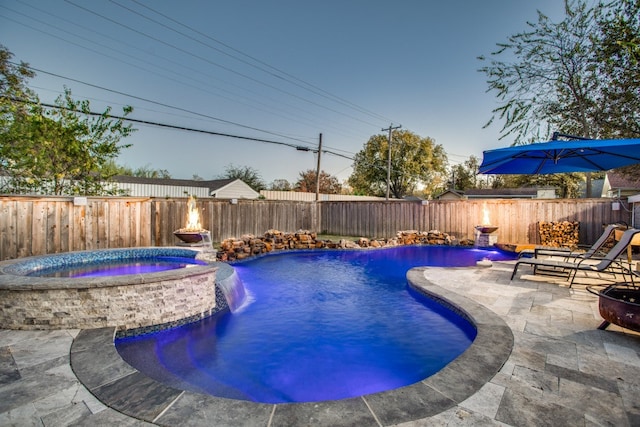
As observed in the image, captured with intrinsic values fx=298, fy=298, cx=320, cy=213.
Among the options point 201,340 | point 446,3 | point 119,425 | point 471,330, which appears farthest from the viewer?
point 446,3

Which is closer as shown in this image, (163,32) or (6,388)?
(6,388)

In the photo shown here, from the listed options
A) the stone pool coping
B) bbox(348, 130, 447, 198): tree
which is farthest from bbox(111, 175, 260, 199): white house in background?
the stone pool coping

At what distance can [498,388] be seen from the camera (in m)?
1.96

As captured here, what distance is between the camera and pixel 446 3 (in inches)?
375

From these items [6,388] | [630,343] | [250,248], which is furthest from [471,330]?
[250,248]

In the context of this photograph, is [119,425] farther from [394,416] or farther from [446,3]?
[446,3]

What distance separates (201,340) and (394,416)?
2625 millimetres

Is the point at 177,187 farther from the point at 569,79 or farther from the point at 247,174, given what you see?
the point at 569,79

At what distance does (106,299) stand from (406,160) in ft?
97.9

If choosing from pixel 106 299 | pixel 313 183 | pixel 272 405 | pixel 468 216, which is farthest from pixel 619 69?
A: pixel 313 183

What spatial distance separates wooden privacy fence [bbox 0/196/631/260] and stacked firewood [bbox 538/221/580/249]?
0.25 meters

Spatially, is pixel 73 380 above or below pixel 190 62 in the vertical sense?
below

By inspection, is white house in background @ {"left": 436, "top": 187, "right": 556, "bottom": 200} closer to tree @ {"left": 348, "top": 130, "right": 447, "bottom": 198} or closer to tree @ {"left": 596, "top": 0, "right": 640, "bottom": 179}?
tree @ {"left": 348, "top": 130, "right": 447, "bottom": 198}

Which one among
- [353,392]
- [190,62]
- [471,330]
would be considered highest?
[190,62]
